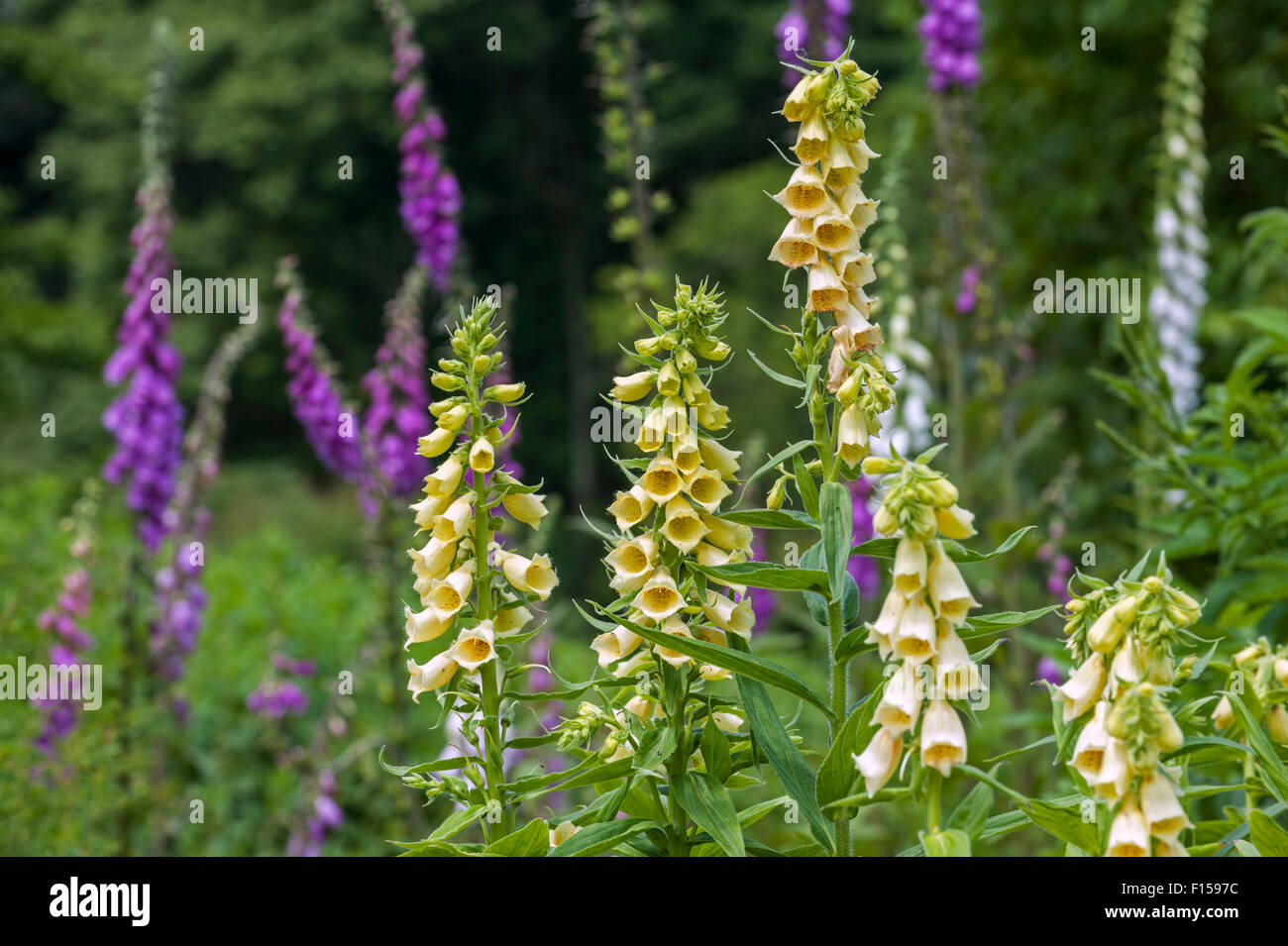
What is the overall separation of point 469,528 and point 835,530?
0.36 metres

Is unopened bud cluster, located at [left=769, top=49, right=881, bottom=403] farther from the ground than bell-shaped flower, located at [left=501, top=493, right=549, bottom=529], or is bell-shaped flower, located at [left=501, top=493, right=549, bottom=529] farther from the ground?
unopened bud cluster, located at [left=769, top=49, right=881, bottom=403]

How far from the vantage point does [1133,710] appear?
0.89 m

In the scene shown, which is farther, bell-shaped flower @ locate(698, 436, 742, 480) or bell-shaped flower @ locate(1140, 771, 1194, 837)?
bell-shaped flower @ locate(698, 436, 742, 480)

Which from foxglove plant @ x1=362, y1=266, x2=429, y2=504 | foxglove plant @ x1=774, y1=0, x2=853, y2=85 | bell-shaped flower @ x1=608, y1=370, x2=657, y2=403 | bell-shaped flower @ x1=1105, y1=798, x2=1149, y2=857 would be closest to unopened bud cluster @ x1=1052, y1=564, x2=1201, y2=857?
bell-shaped flower @ x1=1105, y1=798, x2=1149, y2=857

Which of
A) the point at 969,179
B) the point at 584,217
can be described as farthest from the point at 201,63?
the point at 969,179

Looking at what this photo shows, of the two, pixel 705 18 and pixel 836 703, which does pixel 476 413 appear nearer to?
pixel 836 703

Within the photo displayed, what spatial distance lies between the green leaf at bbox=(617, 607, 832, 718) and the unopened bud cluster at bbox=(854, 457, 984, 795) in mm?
79

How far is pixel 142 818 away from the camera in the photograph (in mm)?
3861

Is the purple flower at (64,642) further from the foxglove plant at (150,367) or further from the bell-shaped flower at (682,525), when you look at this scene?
the bell-shaped flower at (682,525)

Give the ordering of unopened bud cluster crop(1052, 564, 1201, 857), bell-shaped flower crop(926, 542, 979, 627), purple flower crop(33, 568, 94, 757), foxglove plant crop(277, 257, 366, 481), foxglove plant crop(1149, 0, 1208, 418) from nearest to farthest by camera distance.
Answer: unopened bud cluster crop(1052, 564, 1201, 857) → bell-shaped flower crop(926, 542, 979, 627) → purple flower crop(33, 568, 94, 757) → foxglove plant crop(277, 257, 366, 481) → foxglove plant crop(1149, 0, 1208, 418)

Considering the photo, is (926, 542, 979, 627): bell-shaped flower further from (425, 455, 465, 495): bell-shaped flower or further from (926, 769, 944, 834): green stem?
(425, 455, 465, 495): bell-shaped flower

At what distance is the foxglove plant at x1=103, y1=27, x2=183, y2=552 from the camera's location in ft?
13.6
